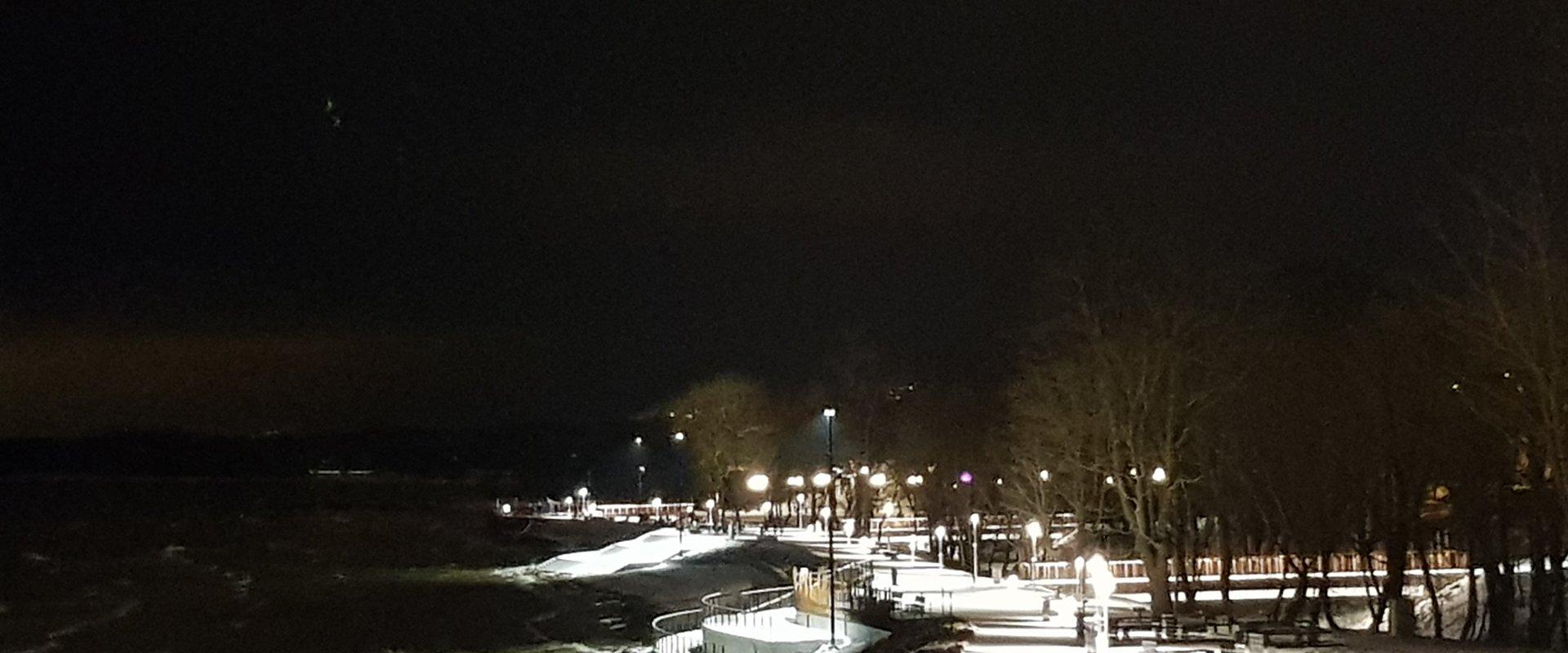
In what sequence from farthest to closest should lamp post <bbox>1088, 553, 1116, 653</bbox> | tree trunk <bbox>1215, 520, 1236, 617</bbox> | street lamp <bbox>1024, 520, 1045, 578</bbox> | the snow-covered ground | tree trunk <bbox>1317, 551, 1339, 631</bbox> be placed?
street lamp <bbox>1024, 520, 1045, 578</bbox>
tree trunk <bbox>1215, 520, 1236, 617</bbox>
tree trunk <bbox>1317, 551, 1339, 631</bbox>
the snow-covered ground
lamp post <bbox>1088, 553, 1116, 653</bbox>

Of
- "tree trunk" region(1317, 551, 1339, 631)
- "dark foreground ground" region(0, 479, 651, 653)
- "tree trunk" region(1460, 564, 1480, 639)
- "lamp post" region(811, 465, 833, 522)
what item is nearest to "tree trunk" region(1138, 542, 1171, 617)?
"tree trunk" region(1317, 551, 1339, 631)

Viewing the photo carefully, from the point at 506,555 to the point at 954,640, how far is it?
3419 inches

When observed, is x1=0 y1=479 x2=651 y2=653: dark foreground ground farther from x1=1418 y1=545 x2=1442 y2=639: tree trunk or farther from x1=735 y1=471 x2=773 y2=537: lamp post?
x1=1418 y1=545 x2=1442 y2=639: tree trunk

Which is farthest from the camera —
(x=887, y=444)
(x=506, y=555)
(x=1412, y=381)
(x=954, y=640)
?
(x=506, y=555)

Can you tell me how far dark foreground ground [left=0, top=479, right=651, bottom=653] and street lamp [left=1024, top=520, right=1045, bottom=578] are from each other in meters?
15.0

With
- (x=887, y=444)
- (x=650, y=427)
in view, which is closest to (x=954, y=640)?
(x=887, y=444)

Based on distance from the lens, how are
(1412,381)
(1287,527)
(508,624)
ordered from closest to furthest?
(1412,381) < (1287,527) < (508,624)

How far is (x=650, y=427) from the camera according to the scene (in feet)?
588

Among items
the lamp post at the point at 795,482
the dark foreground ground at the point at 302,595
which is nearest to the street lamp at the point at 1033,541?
the dark foreground ground at the point at 302,595

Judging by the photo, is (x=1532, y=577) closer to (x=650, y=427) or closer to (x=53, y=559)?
(x=53, y=559)

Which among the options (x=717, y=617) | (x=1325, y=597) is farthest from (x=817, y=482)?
(x=1325, y=597)

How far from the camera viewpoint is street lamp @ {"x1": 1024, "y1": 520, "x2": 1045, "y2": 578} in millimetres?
50031

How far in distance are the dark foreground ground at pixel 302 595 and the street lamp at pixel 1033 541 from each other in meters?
15.0

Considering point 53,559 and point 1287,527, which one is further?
point 53,559
